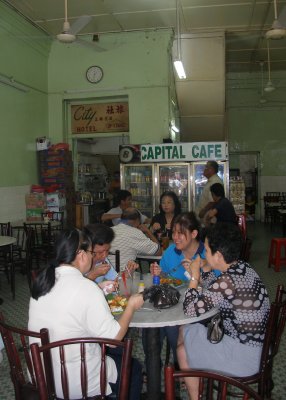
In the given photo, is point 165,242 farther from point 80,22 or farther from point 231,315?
point 80,22

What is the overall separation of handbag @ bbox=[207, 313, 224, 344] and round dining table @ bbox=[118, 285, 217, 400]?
0.26 feet

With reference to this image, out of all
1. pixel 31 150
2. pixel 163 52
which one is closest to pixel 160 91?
pixel 163 52

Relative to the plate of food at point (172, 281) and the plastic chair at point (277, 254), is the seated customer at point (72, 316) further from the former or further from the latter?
the plastic chair at point (277, 254)

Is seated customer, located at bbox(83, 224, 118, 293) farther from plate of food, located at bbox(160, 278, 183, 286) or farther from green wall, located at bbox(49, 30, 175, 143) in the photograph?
green wall, located at bbox(49, 30, 175, 143)

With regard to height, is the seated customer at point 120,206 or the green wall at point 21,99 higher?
the green wall at point 21,99

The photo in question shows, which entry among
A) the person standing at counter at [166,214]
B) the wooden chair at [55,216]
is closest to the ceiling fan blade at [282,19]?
the person standing at counter at [166,214]

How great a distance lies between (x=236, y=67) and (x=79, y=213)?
7.90 metres

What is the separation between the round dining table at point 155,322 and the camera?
2.24m

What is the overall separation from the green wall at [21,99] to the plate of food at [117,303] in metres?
5.86

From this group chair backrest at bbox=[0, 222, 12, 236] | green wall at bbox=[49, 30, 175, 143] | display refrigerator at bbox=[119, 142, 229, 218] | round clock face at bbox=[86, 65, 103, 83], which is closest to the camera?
chair backrest at bbox=[0, 222, 12, 236]

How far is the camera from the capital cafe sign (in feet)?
26.6

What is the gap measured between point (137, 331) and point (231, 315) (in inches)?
83.2

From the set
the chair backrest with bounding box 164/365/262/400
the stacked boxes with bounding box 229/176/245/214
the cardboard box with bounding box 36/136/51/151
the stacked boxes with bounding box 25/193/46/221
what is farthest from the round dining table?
the stacked boxes with bounding box 229/176/245/214

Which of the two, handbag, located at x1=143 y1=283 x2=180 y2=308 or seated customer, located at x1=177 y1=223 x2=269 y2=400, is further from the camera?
handbag, located at x1=143 y1=283 x2=180 y2=308
